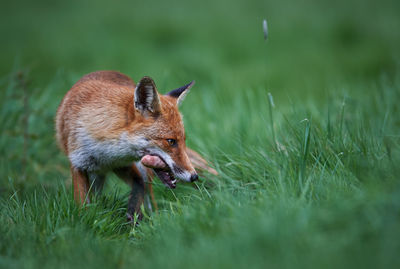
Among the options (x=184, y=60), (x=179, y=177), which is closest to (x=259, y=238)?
(x=179, y=177)

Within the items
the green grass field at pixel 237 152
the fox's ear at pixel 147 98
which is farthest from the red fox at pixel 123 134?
the green grass field at pixel 237 152

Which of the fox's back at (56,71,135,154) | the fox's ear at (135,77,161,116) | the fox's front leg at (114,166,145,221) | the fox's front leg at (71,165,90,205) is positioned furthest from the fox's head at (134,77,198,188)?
the fox's front leg at (71,165,90,205)

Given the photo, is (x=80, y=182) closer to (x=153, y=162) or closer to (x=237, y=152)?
(x=153, y=162)

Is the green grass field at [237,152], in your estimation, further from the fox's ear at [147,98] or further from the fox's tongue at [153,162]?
the fox's ear at [147,98]

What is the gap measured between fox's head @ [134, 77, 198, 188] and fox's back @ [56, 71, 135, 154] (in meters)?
0.19

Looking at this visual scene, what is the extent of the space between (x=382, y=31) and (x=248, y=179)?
9033mm

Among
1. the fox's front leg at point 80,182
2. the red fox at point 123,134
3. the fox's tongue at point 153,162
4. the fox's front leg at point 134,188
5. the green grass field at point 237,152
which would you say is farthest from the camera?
the fox's front leg at point 134,188

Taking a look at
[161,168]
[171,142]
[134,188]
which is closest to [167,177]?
[161,168]

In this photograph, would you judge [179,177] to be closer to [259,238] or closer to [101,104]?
[101,104]

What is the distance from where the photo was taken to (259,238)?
2.29 meters

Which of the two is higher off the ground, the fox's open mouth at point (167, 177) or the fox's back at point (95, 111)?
the fox's back at point (95, 111)

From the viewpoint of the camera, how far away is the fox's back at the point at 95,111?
3799mm

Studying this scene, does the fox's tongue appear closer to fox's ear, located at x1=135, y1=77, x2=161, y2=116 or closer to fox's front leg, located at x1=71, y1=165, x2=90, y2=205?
fox's ear, located at x1=135, y1=77, x2=161, y2=116

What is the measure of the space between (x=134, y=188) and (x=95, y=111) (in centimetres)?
100
